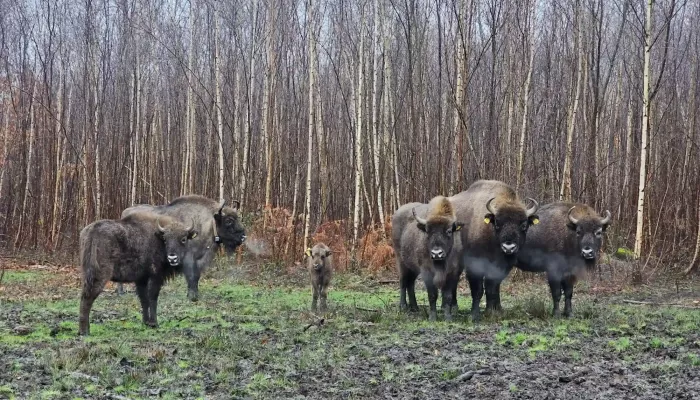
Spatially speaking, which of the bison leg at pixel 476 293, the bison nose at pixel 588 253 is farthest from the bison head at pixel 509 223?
the bison nose at pixel 588 253

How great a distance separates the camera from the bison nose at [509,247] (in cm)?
1170

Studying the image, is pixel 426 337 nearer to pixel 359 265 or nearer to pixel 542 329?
pixel 542 329

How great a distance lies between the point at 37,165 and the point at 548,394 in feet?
88.9

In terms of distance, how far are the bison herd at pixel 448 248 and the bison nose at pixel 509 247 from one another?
0.02 m

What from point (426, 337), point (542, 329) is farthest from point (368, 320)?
point (542, 329)

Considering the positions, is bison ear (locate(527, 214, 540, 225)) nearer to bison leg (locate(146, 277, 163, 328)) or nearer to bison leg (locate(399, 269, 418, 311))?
bison leg (locate(399, 269, 418, 311))

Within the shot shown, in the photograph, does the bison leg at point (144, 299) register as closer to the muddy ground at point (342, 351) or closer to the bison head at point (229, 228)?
the muddy ground at point (342, 351)

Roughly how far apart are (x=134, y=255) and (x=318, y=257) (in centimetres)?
369

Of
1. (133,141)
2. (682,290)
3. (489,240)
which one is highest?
(133,141)

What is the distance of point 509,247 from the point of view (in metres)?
11.7

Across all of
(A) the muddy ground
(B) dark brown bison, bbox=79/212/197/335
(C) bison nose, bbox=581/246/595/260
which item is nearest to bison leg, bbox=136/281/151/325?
(B) dark brown bison, bbox=79/212/197/335

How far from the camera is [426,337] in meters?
10.0

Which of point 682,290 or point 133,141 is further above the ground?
point 133,141

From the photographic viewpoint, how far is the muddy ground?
6.93 meters
